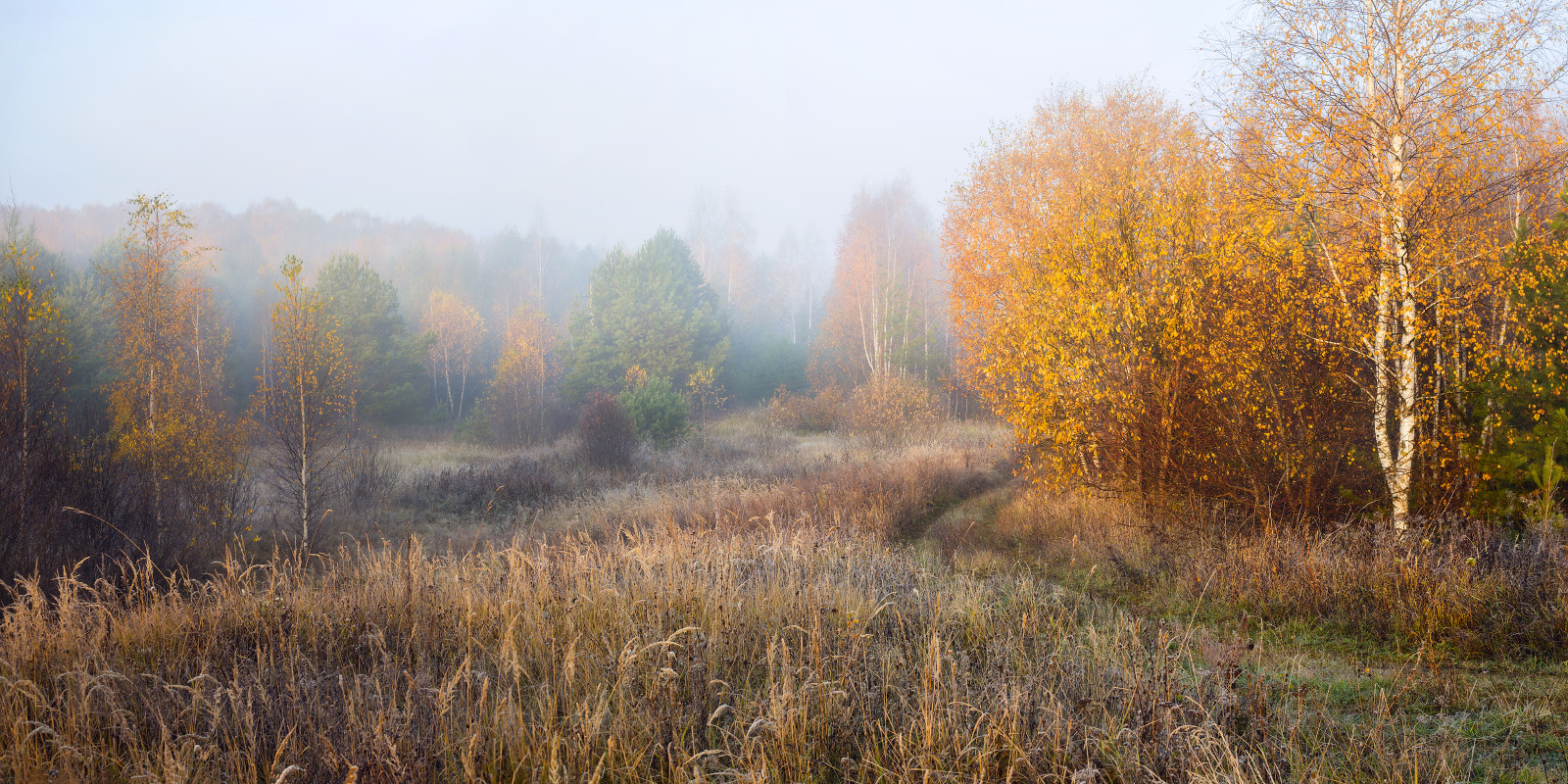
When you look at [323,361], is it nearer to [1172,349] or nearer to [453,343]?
[1172,349]

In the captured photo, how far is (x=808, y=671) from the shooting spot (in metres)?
3.20

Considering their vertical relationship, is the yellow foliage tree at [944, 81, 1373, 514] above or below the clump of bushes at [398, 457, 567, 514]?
above

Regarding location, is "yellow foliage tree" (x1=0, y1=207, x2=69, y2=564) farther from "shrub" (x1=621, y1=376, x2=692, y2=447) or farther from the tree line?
"shrub" (x1=621, y1=376, x2=692, y2=447)

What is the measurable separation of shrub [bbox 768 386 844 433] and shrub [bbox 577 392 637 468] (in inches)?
314

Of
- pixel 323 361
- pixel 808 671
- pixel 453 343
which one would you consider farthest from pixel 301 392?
pixel 453 343

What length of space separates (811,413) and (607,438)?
918 cm

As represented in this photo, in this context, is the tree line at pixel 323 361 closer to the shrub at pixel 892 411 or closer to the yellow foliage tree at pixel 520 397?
the yellow foliage tree at pixel 520 397

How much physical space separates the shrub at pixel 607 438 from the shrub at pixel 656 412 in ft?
3.80

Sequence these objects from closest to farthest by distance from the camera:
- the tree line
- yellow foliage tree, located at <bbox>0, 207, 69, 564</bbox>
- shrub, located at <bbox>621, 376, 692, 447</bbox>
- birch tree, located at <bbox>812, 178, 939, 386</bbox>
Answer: yellow foliage tree, located at <bbox>0, 207, 69, 564</bbox> < the tree line < shrub, located at <bbox>621, 376, 692, 447</bbox> < birch tree, located at <bbox>812, 178, 939, 386</bbox>

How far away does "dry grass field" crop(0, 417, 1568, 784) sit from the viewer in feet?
8.31

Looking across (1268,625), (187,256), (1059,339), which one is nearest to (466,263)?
(187,256)

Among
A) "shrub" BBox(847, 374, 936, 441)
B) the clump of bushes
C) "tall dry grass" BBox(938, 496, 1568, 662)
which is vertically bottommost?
the clump of bushes

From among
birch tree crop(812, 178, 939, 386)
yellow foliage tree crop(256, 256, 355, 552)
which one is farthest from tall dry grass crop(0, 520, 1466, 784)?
birch tree crop(812, 178, 939, 386)

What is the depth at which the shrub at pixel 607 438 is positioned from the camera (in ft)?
52.7
